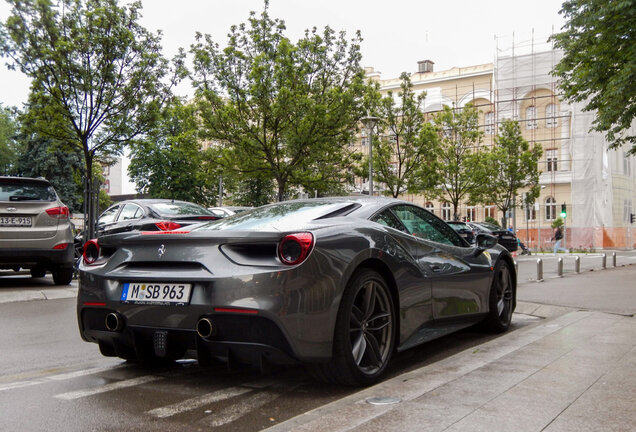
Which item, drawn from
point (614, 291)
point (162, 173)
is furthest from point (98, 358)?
point (162, 173)

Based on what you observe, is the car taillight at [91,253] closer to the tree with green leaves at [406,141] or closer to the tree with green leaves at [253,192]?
the tree with green leaves at [406,141]

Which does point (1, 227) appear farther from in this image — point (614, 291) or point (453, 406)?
point (614, 291)

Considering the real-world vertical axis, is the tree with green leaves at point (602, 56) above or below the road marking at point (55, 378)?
above

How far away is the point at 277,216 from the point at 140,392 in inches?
56.9

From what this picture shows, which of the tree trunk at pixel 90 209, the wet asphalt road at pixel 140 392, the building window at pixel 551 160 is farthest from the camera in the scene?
the building window at pixel 551 160

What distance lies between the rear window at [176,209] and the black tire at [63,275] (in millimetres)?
1885

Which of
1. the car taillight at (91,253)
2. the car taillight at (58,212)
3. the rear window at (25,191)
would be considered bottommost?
the car taillight at (91,253)

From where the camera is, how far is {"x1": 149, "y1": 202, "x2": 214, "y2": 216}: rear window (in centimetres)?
1170

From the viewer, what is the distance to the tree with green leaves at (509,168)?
1561 inches

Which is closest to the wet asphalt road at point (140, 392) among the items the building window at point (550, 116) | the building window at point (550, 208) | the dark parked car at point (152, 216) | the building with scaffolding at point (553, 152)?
the dark parked car at point (152, 216)

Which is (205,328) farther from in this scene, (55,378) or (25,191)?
(25,191)

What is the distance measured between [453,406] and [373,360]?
39.9 inches

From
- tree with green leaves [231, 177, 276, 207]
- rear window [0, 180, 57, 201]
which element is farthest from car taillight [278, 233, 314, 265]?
tree with green leaves [231, 177, 276, 207]

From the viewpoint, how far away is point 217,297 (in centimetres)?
365
